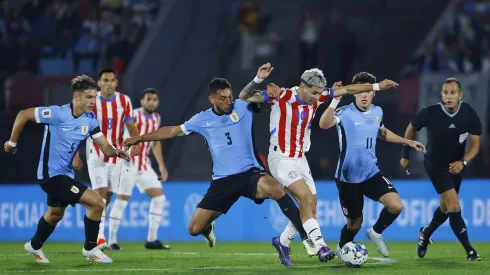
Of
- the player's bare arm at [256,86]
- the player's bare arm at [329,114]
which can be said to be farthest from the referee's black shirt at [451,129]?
the player's bare arm at [256,86]

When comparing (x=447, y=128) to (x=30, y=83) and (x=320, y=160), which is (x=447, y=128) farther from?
(x=30, y=83)

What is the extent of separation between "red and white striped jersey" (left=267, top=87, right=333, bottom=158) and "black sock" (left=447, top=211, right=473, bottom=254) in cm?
207

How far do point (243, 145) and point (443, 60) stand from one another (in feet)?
39.7

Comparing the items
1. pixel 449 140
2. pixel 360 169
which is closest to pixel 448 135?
pixel 449 140

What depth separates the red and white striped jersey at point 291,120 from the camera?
1064cm

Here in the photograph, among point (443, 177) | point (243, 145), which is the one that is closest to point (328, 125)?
point (243, 145)

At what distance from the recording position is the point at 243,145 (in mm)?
10398

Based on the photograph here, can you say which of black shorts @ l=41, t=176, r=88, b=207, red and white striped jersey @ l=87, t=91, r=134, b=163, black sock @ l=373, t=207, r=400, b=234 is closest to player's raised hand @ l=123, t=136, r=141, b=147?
black shorts @ l=41, t=176, r=88, b=207

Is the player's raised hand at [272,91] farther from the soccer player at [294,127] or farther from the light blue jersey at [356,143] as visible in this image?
the light blue jersey at [356,143]

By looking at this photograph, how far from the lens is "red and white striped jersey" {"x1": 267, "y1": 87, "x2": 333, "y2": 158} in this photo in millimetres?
10636

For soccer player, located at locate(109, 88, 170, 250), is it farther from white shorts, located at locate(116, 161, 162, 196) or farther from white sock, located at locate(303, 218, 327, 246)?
white sock, located at locate(303, 218, 327, 246)

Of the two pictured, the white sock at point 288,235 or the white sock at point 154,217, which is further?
the white sock at point 154,217

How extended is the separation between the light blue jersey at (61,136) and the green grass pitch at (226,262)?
1.05 metres

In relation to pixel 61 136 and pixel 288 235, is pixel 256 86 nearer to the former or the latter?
pixel 288 235
